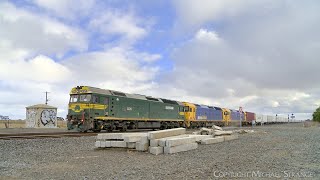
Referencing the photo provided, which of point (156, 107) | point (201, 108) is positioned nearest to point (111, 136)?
point (156, 107)

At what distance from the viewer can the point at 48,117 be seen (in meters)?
43.9

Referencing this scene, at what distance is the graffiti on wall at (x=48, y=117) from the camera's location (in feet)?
142

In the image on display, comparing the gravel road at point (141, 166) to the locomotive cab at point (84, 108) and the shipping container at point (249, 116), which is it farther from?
the shipping container at point (249, 116)

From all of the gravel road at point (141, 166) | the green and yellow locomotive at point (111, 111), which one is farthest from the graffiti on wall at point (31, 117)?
the gravel road at point (141, 166)

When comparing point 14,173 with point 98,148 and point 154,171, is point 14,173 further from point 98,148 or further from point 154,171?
point 98,148

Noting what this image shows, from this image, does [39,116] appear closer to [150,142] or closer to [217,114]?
[217,114]

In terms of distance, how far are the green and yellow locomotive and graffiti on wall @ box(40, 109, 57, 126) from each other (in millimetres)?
15259

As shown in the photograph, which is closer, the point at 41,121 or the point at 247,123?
the point at 41,121

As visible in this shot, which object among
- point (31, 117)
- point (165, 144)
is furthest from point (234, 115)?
point (165, 144)

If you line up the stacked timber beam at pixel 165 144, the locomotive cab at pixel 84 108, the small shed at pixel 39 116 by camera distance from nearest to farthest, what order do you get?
1. the stacked timber beam at pixel 165 144
2. the locomotive cab at pixel 84 108
3. the small shed at pixel 39 116

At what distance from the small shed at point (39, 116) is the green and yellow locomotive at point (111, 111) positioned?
1536cm

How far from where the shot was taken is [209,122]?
2061 inches

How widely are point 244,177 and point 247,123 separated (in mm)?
66353

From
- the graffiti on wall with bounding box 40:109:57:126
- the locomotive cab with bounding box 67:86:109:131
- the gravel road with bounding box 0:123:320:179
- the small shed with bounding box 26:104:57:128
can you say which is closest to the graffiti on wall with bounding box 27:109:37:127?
the small shed with bounding box 26:104:57:128
